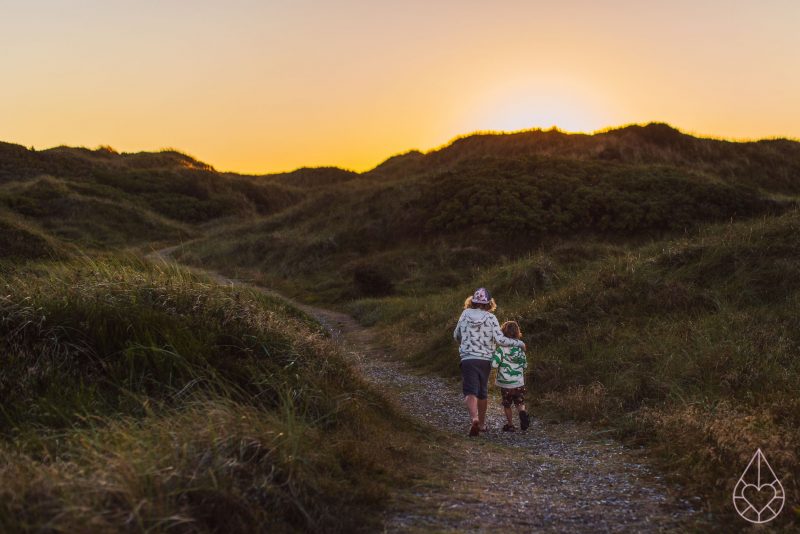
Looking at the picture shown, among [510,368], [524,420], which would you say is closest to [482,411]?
[524,420]

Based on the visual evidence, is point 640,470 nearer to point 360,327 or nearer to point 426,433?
point 426,433

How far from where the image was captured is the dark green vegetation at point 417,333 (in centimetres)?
507

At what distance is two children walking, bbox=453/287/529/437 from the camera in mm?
9047

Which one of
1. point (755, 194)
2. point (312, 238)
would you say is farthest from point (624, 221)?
point (312, 238)

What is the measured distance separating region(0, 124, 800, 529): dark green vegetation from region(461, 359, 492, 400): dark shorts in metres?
1.54

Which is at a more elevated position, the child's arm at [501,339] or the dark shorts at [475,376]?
the child's arm at [501,339]

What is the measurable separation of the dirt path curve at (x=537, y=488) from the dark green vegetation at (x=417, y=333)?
15.6 inches

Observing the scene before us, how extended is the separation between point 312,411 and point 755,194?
25.3 meters

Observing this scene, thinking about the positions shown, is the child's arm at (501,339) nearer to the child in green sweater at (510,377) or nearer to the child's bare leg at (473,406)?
the child in green sweater at (510,377)

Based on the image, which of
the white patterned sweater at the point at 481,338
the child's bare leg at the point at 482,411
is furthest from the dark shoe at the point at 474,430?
the white patterned sweater at the point at 481,338

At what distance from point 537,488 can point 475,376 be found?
2.71m

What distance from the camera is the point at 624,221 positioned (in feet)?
81.0

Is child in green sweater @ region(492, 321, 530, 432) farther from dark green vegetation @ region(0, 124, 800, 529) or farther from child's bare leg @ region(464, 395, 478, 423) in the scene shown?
dark green vegetation @ region(0, 124, 800, 529)

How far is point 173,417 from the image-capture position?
5414mm
